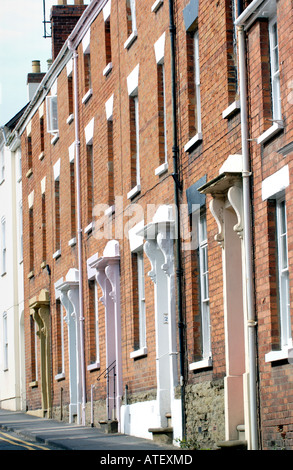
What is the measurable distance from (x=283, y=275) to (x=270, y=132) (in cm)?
180

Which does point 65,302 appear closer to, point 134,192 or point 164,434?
point 134,192

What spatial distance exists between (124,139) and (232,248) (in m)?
6.50

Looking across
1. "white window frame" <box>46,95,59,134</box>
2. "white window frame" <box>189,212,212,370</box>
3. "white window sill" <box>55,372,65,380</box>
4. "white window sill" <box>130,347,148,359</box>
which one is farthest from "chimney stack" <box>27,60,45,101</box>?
"white window frame" <box>189,212,212,370</box>

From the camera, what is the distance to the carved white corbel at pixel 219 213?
1523cm

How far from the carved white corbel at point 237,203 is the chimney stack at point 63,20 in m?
17.3

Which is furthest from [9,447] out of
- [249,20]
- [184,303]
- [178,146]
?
[249,20]

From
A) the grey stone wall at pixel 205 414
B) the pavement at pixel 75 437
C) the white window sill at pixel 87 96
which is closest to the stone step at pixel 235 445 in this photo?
the grey stone wall at pixel 205 414

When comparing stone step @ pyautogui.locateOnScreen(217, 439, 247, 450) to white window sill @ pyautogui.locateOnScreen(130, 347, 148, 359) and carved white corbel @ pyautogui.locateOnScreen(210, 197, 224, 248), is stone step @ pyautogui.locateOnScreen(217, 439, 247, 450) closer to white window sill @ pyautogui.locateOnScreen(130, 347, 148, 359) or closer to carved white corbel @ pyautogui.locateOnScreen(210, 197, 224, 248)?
carved white corbel @ pyautogui.locateOnScreen(210, 197, 224, 248)

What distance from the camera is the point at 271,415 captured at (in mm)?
13359

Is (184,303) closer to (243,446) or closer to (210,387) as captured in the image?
(210,387)

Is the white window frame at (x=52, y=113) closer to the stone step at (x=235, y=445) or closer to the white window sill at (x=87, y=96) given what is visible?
the white window sill at (x=87, y=96)

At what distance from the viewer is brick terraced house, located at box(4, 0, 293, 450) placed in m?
13.7

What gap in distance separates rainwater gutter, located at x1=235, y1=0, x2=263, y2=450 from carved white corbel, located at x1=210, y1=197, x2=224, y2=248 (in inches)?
42.3

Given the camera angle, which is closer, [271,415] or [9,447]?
[271,415]
